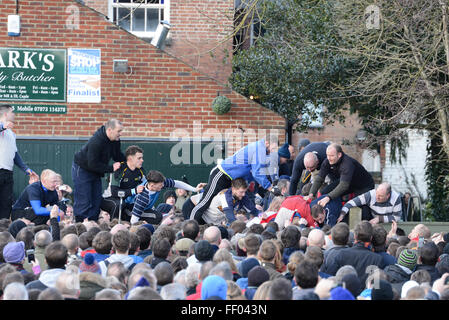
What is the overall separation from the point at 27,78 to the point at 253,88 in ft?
16.5

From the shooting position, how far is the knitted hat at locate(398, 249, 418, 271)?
7.30 metres

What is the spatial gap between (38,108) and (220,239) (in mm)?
9449

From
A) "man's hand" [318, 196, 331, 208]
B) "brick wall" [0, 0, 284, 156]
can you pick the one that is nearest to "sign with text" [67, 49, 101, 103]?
"brick wall" [0, 0, 284, 156]

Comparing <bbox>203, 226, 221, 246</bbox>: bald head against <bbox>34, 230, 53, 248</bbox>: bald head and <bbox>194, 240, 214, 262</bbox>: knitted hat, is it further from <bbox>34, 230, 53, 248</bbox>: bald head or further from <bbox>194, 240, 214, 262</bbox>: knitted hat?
<bbox>34, 230, 53, 248</bbox>: bald head

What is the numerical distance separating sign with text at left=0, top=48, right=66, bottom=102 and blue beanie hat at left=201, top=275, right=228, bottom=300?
1191 cm

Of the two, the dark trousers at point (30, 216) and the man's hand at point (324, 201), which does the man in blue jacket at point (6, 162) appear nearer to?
the dark trousers at point (30, 216)

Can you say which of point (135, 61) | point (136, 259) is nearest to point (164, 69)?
point (135, 61)

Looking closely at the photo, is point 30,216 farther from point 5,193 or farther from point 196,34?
point 196,34

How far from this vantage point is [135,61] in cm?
1678

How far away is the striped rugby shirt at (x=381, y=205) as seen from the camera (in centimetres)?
1119

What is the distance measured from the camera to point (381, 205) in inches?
442

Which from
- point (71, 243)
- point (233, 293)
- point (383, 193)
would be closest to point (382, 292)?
point (233, 293)

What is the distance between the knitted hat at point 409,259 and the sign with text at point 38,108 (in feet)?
35.3
